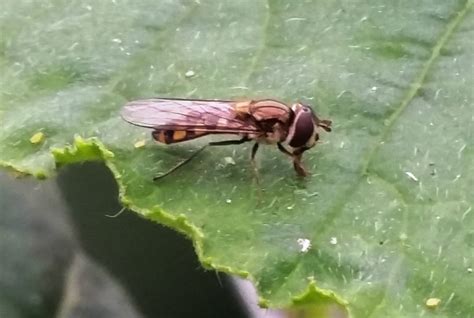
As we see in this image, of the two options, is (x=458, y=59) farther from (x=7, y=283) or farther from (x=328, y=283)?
(x=7, y=283)

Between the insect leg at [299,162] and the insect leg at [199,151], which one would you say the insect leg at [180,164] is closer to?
the insect leg at [199,151]

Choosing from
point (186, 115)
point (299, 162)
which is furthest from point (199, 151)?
point (299, 162)

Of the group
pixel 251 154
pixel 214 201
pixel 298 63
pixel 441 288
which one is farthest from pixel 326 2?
pixel 441 288

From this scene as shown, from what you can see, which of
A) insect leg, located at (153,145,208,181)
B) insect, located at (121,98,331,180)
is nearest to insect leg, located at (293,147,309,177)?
insect, located at (121,98,331,180)

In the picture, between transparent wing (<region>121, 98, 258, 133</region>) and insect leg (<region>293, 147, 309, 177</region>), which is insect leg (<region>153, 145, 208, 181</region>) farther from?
insect leg (<region>293, 147, 309, 177</region>)

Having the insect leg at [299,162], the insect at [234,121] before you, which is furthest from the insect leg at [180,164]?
the insect leg at [299,162]

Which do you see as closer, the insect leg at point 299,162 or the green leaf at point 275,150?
the green leaf at point 275,150
